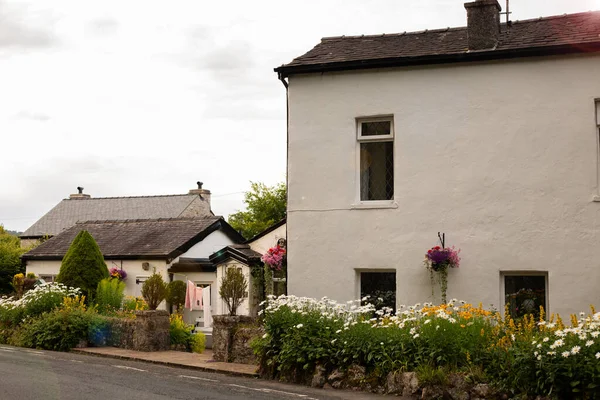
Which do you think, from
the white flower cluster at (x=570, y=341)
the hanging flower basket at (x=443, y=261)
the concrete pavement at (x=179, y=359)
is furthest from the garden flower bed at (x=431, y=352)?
the hanging flower basket at (x=443, y=261)

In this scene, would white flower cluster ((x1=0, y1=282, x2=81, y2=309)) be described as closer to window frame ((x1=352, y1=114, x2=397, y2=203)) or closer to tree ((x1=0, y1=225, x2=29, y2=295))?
window frame ((x1=352, y1=114, x2=397, y2=203))

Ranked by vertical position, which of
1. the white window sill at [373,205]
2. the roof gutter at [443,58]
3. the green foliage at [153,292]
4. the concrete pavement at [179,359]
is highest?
the roof gutter at [443,58]

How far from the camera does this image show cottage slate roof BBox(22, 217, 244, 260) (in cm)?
3234

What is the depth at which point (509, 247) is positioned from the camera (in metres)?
13.8

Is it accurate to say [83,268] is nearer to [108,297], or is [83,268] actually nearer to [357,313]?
[108,297]

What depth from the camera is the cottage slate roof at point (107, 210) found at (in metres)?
56.8

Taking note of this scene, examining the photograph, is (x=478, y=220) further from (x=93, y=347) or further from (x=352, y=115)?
(x=93, y=347)

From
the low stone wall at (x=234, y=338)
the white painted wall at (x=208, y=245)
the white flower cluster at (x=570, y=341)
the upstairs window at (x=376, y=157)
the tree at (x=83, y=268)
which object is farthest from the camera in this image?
the white painted wall at (x=208, y=245)

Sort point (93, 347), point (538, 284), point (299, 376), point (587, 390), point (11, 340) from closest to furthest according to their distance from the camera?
point (587, 390), point (299, 376), point (538, 284), point (93, 347), point (11, 340)

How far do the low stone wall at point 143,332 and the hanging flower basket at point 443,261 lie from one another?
22.3 feet

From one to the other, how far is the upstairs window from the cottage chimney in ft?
7.54

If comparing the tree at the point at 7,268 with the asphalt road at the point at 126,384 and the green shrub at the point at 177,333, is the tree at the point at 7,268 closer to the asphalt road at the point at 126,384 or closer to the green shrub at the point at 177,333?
the green shrub at the point at 177,333

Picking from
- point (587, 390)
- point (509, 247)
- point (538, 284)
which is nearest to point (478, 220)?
point (509, 247)

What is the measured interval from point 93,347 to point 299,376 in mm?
7570
